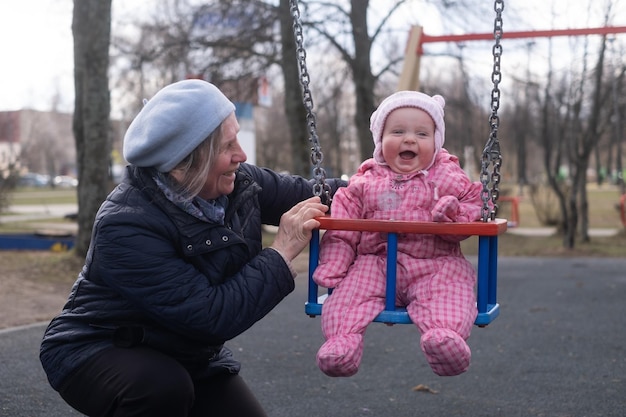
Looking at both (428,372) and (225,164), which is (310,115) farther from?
(428,372)

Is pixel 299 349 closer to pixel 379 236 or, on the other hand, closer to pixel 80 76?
pixel 379 236

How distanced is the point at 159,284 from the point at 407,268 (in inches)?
37.5

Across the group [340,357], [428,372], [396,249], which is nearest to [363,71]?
[428,372]

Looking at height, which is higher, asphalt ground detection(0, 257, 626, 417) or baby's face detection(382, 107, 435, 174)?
baby's face detection(382, 107, 435, 174)

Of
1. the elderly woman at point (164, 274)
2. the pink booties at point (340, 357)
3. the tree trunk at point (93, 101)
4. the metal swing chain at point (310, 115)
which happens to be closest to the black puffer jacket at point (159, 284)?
the elderly woman at point (164, 274)

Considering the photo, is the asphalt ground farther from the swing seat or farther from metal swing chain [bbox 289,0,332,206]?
metal swing chain [bbox 289,0,332,206]

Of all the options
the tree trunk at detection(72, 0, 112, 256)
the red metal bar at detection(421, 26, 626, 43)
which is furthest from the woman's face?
the tree trunk at detection(72, 0, 112, 256)

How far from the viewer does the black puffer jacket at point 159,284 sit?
2.41 m

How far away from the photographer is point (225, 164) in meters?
2.54

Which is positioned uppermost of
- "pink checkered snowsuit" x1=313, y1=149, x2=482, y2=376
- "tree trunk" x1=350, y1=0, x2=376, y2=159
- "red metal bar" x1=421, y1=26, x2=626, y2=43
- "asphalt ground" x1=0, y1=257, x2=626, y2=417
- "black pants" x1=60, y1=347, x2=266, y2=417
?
"tree trunk" x1=350, y1=0, x2=376, y2=159

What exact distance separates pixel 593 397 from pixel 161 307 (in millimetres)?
3245

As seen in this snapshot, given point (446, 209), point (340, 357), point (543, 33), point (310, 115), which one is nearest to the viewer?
point (340, 357)

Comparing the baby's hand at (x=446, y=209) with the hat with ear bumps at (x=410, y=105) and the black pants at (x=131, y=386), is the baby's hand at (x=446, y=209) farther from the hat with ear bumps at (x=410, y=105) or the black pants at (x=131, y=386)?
the black pants at (x=131, y=386)

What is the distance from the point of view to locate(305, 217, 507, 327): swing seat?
268 cm
